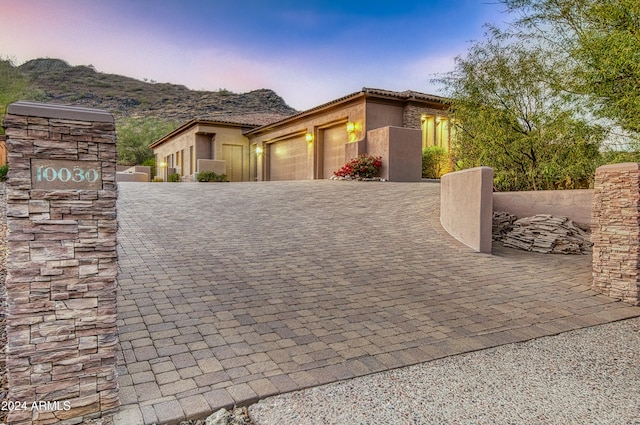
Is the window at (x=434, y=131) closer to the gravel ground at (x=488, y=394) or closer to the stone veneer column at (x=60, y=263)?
the gravel ground at (x=488, y=394)

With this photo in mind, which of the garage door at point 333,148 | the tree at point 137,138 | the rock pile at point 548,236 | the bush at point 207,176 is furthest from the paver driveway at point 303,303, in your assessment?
the tree at point 137,138

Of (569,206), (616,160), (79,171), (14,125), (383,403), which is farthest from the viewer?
(569,206)

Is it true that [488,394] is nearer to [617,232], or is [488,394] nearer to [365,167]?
[617,232]

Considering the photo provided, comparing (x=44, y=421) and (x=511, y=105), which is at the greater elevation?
(x=511, y=105)

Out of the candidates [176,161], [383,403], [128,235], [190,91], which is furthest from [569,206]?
[190,91]

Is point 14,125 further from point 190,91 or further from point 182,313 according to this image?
point 190,91

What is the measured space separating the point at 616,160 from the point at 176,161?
25.0m

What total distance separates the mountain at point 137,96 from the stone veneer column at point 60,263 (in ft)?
176

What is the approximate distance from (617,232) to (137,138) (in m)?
42.5

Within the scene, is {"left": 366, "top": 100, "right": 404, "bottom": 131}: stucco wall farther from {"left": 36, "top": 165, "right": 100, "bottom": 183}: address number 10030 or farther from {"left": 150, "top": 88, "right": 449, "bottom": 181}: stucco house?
{"left": 36, "top": 165, "right": 100, "bottom": 183}: address number 10030

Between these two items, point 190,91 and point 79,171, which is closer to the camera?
point 79,171

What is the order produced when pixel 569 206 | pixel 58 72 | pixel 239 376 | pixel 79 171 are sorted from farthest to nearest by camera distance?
1. pixel 58 72
2. pixel 569 206
3. pixel 239 376
4. pixel 79 171

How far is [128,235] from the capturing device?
7004 mm

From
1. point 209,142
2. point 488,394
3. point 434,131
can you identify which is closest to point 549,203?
point 488,394
